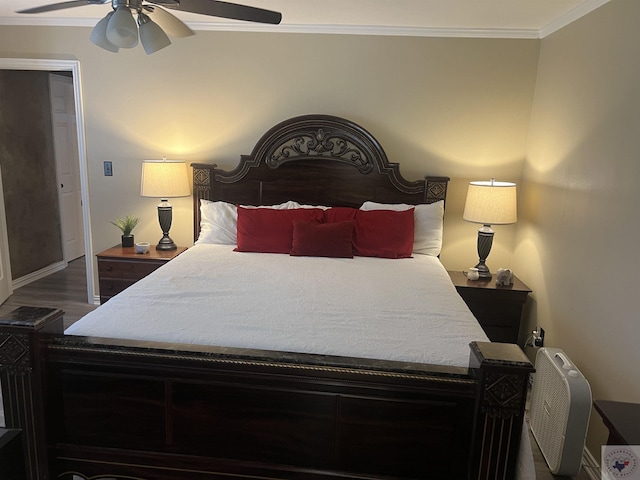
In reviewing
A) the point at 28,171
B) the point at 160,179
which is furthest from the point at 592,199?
the point at 28,171

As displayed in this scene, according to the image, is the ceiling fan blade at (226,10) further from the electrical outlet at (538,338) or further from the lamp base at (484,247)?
the electrical outlet at (538,338)

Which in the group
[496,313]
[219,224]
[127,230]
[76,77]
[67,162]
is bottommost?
[496,313]

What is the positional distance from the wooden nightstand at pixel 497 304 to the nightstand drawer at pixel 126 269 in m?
2.28

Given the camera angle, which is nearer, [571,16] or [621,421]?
[621,421]

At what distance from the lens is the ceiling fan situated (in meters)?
1.88

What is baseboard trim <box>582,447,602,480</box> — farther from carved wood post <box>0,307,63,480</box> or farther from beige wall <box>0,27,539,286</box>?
carved wood post <box>0,307,63,480</box>

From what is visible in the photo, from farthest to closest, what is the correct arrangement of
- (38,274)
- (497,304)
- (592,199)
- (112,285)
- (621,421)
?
(38,274)
(112,285)
(497,304)
(592,199)
(621,421)

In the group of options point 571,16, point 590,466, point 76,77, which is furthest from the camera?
point 76,77

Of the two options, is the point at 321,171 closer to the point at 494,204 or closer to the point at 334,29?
the point at 334,29

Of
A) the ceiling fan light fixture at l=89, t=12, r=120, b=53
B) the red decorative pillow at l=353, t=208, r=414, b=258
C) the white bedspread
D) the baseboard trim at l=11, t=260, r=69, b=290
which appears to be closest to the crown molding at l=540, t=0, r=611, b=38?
the red decorative pillow at l=353, t=208, r=414, b=258

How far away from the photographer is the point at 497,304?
A: 3.30 meters

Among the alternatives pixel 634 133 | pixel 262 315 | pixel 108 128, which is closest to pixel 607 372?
pixel 634 133

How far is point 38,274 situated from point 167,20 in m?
3.67

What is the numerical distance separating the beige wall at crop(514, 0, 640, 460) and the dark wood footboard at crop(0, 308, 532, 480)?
3.28 feet
